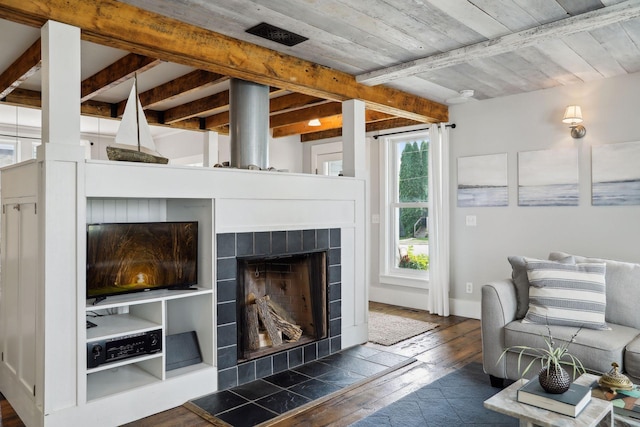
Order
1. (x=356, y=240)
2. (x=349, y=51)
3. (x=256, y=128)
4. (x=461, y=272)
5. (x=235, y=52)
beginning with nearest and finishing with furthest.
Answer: (x=235, y=52) → (x=349, y=51) → (x=256, y=128) → (x=356, y=240) → (x=461, y=272)

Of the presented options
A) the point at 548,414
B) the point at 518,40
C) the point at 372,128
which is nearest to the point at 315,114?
the point at 372,128

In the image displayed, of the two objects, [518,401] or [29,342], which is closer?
[518,401]

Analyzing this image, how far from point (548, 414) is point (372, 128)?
4.55 meters

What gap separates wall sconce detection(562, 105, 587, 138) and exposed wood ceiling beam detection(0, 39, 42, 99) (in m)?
4.24

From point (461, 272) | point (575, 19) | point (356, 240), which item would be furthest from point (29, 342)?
point (461, 272)

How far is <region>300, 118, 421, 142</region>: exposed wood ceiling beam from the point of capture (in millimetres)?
5573

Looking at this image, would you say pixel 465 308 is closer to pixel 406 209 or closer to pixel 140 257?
pixel 406 209

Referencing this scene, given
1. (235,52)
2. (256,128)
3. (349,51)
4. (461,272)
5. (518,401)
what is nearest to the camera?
(518,401)

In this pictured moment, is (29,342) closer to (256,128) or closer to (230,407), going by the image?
(230,407)

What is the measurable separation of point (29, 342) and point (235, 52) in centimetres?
215

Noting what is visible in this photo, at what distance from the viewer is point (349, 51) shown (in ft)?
11.0

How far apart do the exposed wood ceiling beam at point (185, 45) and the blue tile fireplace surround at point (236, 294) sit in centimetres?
114

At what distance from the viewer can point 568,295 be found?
9.61ft

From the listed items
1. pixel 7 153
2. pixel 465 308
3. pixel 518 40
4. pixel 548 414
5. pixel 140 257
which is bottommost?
pixel 465 308
